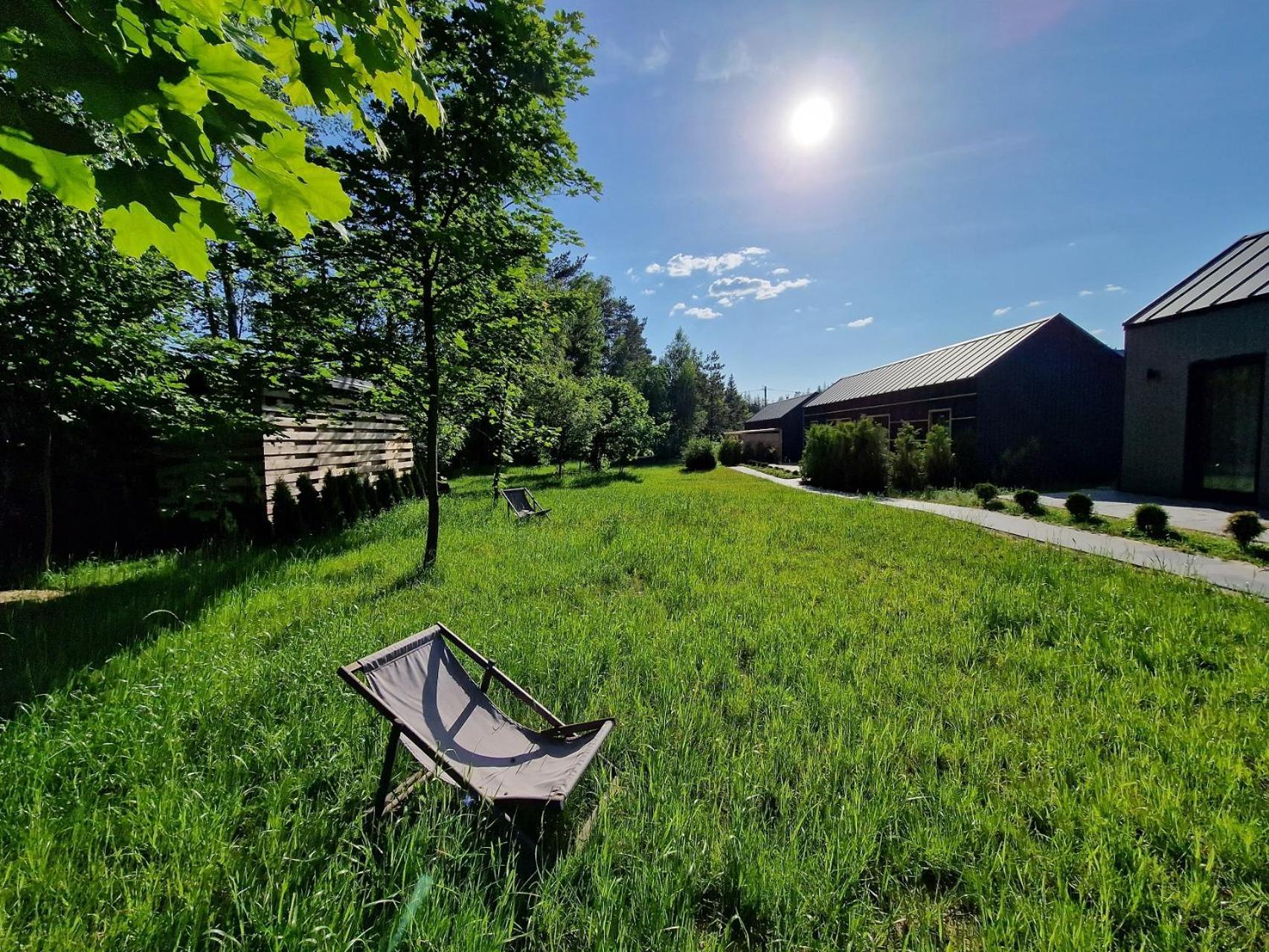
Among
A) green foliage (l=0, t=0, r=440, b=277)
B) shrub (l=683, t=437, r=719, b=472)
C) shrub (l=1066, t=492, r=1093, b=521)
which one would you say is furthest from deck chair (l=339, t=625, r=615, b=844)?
shrub (l=683, t=437, r=719, b=472)

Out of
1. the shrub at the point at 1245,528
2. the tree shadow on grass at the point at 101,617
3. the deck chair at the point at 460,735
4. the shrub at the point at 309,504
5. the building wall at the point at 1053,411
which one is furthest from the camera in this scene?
the building wall at the point at 1053,411


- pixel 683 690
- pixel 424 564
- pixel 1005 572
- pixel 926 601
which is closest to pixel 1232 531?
pixel 1005 572

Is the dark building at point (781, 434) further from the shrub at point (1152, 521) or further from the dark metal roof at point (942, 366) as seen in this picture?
the shrub at point (1152, 521)

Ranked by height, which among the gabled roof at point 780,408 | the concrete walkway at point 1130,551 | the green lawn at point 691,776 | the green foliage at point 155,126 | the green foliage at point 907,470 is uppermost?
the gabled roof at point 780,408

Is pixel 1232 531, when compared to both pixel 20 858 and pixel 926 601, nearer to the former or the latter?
pixel 926 601

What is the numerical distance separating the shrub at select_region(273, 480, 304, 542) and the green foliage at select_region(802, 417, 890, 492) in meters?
14.1

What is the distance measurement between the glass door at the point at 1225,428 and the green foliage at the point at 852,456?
20.1ft

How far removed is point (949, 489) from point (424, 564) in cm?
1397

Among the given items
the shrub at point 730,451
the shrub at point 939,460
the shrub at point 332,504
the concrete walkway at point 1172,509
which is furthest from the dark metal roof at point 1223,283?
the shrub at point 730,451

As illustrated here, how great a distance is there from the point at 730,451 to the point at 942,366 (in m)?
16.1

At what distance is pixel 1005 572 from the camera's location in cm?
580

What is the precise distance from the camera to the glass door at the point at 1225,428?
9367 millimetres

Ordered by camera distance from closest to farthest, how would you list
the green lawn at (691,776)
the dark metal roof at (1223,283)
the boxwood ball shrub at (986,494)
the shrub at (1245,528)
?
the green lawn at (691,776), the shrub at (1245,528), the dark metal roof at (1223,283), the boxwood ball shrub at (986,494)

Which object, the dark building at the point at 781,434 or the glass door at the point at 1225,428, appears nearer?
the glass door at the point at 1225,428
